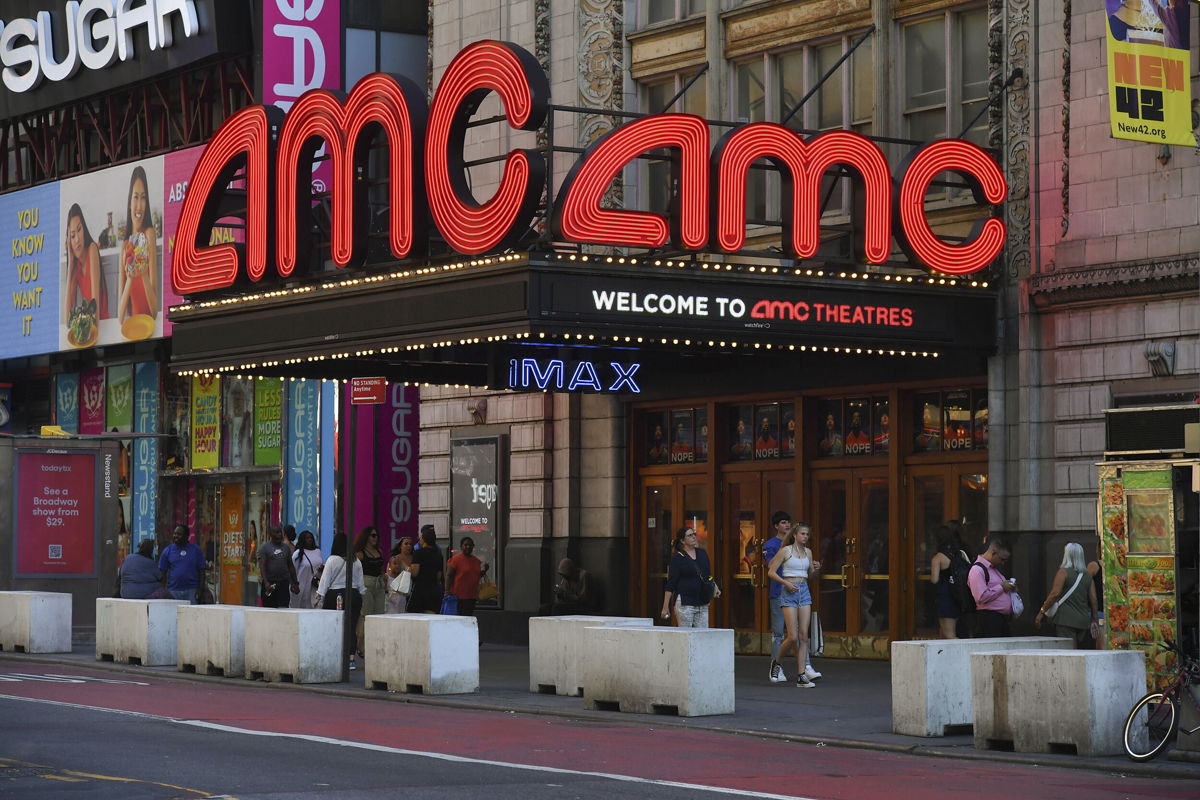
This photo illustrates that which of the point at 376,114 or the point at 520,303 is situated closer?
the point at 520,303

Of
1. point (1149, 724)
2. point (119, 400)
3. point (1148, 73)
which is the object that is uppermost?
point (1148, 73)

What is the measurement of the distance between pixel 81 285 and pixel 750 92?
61.8ft

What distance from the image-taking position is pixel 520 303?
22344 mm

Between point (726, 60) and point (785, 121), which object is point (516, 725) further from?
point (726, 60)

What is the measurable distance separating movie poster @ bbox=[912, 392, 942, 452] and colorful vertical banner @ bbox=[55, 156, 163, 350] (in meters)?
18.3

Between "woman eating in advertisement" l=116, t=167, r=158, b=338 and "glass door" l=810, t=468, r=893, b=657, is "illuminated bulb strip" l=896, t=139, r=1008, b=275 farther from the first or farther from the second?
"woman eating in advertisement" l=116, t=167, r=158, b=338

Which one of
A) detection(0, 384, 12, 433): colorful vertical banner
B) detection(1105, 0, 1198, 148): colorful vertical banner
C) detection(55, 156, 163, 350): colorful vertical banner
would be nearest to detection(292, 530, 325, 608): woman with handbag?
detection(55, 156, 163, 350): colorful vertical banner

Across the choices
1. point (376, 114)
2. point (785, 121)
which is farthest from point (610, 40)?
point (376, 114)

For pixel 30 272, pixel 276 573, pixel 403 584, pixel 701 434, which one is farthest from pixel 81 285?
pixel 403 584

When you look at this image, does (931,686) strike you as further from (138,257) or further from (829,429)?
(138,257)

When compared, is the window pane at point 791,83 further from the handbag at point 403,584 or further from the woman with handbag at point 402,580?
the handbag at point 403,584

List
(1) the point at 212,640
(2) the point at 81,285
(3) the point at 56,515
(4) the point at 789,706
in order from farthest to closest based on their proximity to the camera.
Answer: (2) the point at 81,285, (3) the point at 56,515, (1) the point at 212,640, (4) the point at 789,706

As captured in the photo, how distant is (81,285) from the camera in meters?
42.2

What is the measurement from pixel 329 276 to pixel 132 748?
10703 mm
